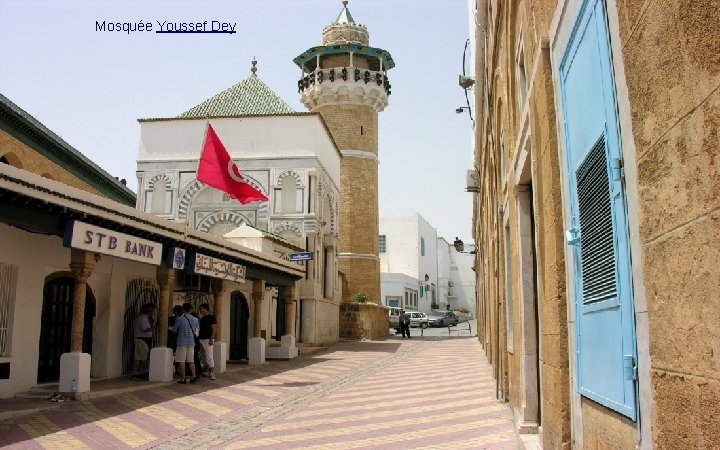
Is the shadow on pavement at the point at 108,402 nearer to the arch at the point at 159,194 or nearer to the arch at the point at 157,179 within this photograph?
the arch at the point at 159,194

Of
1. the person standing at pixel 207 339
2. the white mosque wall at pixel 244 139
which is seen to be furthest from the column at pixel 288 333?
the white mosque wall at pixel 244 139

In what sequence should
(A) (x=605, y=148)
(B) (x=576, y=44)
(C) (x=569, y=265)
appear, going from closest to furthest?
(A) (x=605, y=148) < (B) (x=576, y=44) < (C) (x=569, y=265)

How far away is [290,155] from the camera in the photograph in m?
27.2

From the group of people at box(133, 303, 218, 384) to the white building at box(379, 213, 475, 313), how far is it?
40.9 meters

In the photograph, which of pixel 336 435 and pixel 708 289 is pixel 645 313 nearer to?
pixel 708 289

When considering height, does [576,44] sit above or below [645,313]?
above

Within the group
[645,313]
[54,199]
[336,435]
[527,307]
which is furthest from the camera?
[54,199]

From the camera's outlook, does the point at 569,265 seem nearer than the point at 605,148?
No

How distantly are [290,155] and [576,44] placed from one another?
80.1ft

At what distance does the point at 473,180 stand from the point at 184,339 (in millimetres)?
10896

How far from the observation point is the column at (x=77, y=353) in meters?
9.68

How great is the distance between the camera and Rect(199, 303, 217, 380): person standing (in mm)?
12969

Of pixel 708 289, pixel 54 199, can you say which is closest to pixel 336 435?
pixel 54 199

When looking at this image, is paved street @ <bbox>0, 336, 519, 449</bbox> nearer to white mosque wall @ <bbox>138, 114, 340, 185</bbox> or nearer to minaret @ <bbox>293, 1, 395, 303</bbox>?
white mosque wall @ <bbox>138, 114, 340, 185</bbox>
